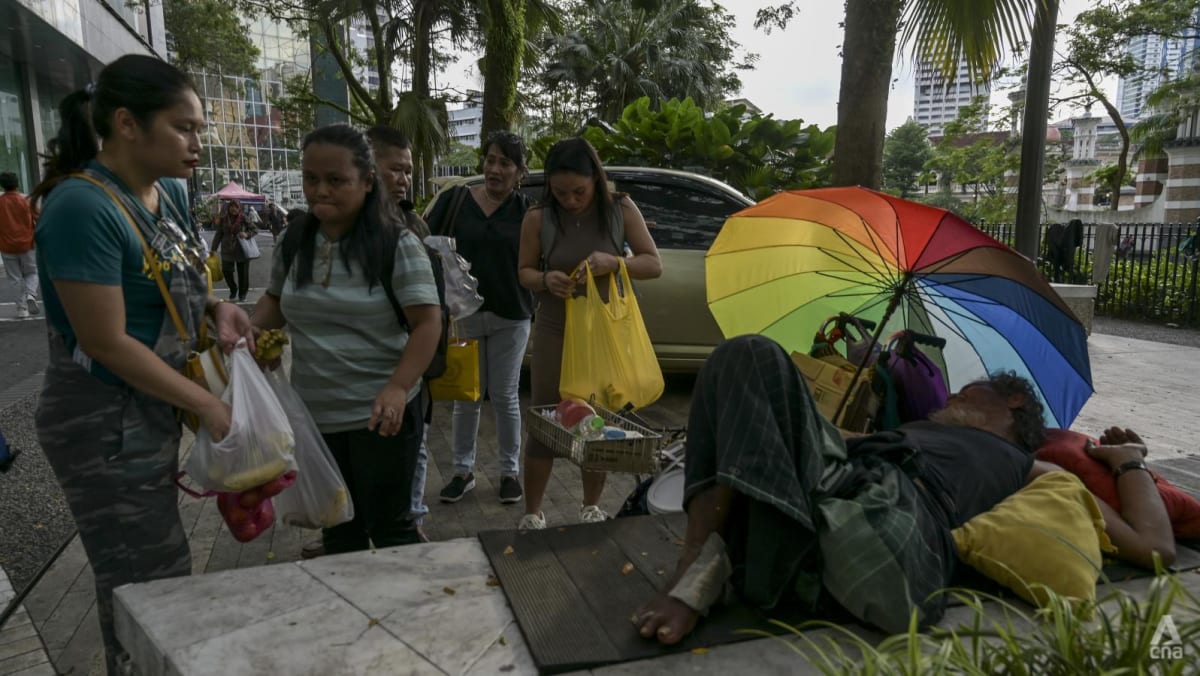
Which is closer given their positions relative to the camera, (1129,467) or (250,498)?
(250,498)

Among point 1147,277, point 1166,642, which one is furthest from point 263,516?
point 1147,277

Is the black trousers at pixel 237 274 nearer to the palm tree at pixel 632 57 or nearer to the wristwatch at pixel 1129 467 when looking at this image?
the wristwatch at pixel 1129 467

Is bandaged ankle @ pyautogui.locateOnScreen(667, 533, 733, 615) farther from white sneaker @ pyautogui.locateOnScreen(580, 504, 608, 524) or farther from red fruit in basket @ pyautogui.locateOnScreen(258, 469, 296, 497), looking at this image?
white sneaker @ pyautogui.locateOnScreen(580, 504, 608, 524)

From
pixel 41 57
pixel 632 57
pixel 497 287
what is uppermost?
pixel 632 57

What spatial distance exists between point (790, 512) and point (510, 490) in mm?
2307

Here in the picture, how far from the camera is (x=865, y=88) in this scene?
5.47 m

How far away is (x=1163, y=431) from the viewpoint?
573 centimetres

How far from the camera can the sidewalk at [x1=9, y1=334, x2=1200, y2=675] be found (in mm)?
2922

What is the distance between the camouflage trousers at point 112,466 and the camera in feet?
6.48

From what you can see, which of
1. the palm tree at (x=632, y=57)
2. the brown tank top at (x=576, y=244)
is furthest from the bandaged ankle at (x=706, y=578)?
the palm tree at (x=632, y=57)

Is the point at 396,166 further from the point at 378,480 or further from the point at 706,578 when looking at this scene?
the point at 706,578

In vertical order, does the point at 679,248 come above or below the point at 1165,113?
below

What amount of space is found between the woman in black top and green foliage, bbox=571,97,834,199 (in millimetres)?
4962

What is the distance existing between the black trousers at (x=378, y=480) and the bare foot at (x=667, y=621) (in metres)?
0.97
